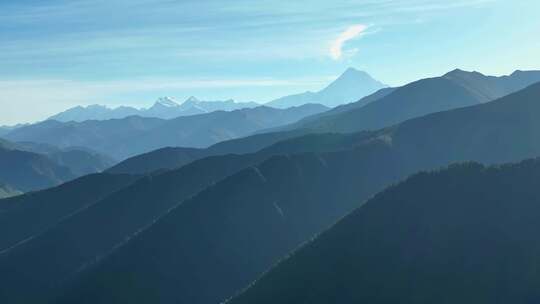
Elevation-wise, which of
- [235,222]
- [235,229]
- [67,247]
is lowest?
[67,247]

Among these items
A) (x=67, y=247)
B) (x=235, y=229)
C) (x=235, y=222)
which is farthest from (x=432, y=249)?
(x=67, y=247)

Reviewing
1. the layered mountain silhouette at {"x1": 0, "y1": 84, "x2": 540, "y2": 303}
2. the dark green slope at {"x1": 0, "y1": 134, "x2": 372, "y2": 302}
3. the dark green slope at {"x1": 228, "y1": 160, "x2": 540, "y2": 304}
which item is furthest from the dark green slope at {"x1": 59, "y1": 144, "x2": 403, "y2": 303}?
the dark green slope at {"x1": 228, "y1": 160, "x2": 540, "y2": 304}

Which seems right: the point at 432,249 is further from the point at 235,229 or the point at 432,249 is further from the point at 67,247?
the point at 67,247

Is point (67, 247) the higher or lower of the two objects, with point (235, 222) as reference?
lower

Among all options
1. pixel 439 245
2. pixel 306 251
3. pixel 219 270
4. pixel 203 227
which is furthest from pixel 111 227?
pixel 439 245

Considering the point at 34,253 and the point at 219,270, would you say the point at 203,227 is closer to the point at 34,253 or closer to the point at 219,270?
the point at 219,270

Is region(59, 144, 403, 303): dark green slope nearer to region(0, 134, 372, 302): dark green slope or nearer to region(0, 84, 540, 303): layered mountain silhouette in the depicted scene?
region(0, 84, 540, 303): layered mountain silhouette

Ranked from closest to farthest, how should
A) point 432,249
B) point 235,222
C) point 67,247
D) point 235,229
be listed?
point 432,249 → point 235,229 → point 235,222 → point 67,247
